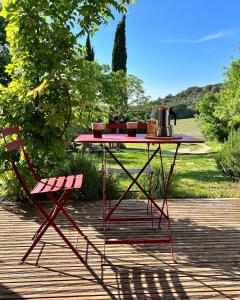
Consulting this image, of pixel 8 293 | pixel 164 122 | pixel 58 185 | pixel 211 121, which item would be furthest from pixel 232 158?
pixel 211 121

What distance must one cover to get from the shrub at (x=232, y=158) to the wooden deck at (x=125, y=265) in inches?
148

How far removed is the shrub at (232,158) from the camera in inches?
325

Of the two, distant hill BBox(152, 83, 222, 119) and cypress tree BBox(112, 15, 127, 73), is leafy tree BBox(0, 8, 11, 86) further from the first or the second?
distant hill BBox(152, 83, 222, 119)

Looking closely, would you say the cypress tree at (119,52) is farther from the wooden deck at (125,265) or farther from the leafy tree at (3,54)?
the wooden deck at (125,265)

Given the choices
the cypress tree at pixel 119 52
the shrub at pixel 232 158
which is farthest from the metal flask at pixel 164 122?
the cypress tree at pixel 119 52

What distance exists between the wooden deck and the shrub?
3.77m

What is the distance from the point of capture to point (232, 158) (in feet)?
27.5

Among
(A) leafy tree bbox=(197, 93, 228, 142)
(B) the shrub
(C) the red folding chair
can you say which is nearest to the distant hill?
(A) leafy tree bbox=(197, 93, 228, 142)

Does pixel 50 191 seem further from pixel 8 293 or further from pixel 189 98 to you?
pixel 189 98

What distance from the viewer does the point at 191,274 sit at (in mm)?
3172

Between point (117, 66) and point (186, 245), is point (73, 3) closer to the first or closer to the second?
point (186, 245)

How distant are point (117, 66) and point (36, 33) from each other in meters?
19.7

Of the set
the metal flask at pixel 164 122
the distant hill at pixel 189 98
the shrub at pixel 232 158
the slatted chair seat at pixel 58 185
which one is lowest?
the shrub at pixel 232 158

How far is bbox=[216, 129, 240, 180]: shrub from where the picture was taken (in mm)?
8266
